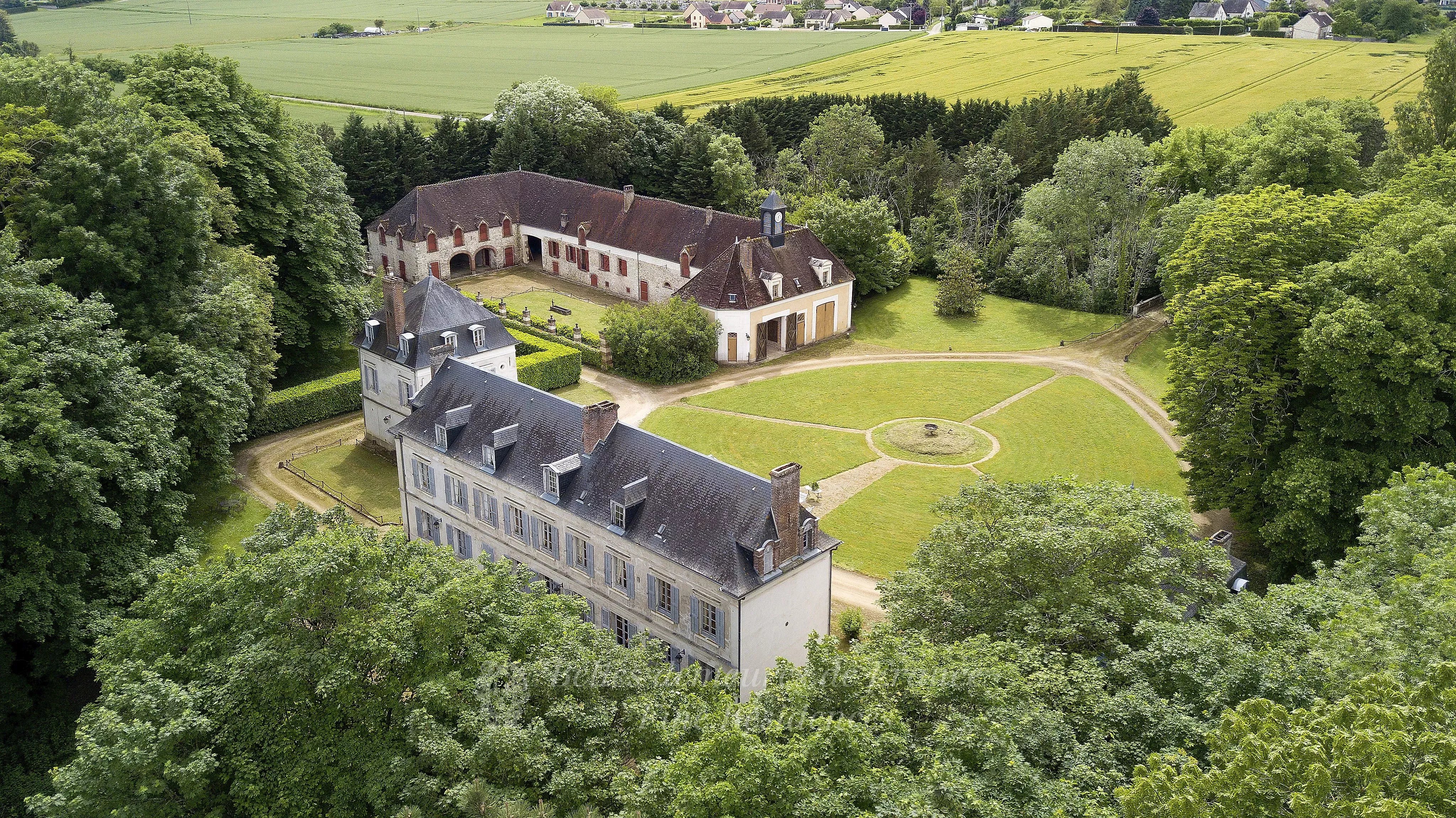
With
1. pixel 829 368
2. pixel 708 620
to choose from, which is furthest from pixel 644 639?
pixel 829 368

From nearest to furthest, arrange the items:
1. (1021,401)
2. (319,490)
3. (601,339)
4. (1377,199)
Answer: (1377,199)
(319,490)
(1021,401)
(601,339)

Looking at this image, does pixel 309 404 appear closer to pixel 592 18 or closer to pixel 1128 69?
pixel 1128 69

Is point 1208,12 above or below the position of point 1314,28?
above

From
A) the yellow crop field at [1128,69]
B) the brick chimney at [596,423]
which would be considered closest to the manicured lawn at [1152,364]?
the brick chimney at [596,423]

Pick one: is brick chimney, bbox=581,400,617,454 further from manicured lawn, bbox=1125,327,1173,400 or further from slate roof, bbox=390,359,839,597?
manicured lawn, bbox=1125,327,1173,400

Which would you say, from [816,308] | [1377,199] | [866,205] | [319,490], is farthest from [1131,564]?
[866,205]

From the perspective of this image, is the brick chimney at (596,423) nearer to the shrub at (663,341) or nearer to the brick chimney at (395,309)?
the brick chimney at (395,309)

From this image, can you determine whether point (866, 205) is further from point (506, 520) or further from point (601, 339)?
point (506, 520)
